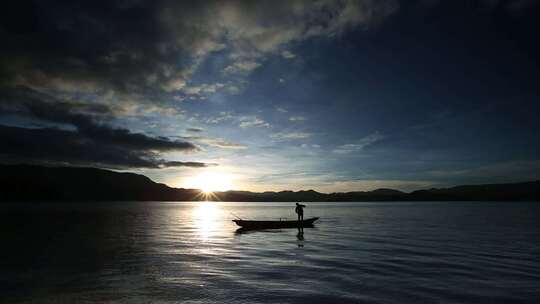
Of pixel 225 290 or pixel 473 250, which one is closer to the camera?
pixel 225 290

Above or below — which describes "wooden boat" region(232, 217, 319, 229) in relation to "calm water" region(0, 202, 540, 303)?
above

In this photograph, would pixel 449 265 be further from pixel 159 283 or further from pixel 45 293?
pixel 45 293

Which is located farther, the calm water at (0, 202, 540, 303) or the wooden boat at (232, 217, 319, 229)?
the wooden boat at (232, 217, 319, 229)

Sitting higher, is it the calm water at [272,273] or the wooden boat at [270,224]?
the wooden boat at [270,224]

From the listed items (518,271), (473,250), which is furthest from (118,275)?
(473,250)

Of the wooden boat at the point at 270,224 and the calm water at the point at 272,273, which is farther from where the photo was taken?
the wooden boat at the point at 270,224

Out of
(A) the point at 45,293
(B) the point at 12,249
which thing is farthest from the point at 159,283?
(B) the point at 12,249

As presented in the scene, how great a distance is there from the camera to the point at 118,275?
1945cm

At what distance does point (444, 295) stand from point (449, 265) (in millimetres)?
8560

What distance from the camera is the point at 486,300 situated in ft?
Answer: 47.4

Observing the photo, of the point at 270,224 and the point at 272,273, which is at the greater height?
the point at 270,224

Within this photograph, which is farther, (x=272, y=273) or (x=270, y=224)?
(x=270, y=224)

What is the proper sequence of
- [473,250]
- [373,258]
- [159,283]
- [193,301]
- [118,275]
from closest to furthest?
[193,301] < [159,283] < [118,275] < [373,258] < [473,250]

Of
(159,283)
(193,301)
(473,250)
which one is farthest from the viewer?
(473,250)
